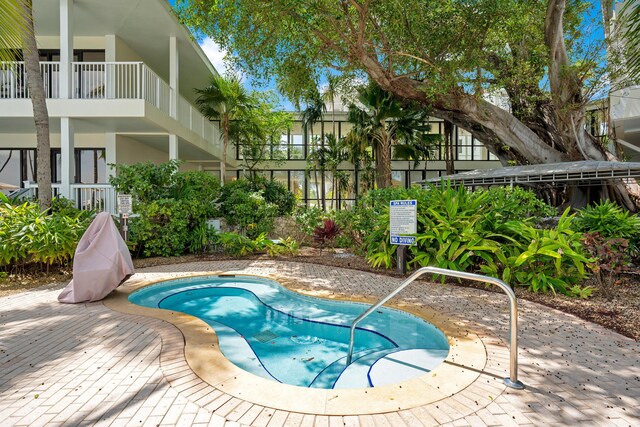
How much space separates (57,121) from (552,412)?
13.2m

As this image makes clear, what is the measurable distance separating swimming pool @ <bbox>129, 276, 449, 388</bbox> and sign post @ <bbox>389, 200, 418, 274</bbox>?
6.91ft

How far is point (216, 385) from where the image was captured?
270cm

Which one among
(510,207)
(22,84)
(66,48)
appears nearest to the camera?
(510,207)

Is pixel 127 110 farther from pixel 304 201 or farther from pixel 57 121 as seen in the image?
pixel 304 201

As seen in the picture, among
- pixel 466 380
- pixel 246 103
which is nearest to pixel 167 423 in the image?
pixel 466 380

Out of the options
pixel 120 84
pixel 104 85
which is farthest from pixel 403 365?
pixel 120 84

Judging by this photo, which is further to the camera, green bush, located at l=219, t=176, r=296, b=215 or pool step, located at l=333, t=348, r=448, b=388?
green bush, located at l=219, t=176, r=296, b=215

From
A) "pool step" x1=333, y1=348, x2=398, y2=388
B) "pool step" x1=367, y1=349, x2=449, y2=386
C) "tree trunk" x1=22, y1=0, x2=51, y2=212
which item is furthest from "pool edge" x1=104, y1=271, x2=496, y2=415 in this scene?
"tree trunk" x1=22, y1=0, x2=51, y2=212

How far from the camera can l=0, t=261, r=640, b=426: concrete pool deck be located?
2312 mm

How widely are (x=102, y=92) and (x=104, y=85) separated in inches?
15.7

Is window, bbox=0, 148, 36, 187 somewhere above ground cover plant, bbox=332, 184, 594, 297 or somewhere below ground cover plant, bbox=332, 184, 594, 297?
above

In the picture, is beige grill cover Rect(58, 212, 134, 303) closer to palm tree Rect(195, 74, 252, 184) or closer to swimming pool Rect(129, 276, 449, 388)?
swimming pool Rect(129, 276, 449, 388)

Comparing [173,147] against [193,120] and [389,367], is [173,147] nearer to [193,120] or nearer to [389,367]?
[193,120]

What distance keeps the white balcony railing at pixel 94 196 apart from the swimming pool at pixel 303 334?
4.55 m
